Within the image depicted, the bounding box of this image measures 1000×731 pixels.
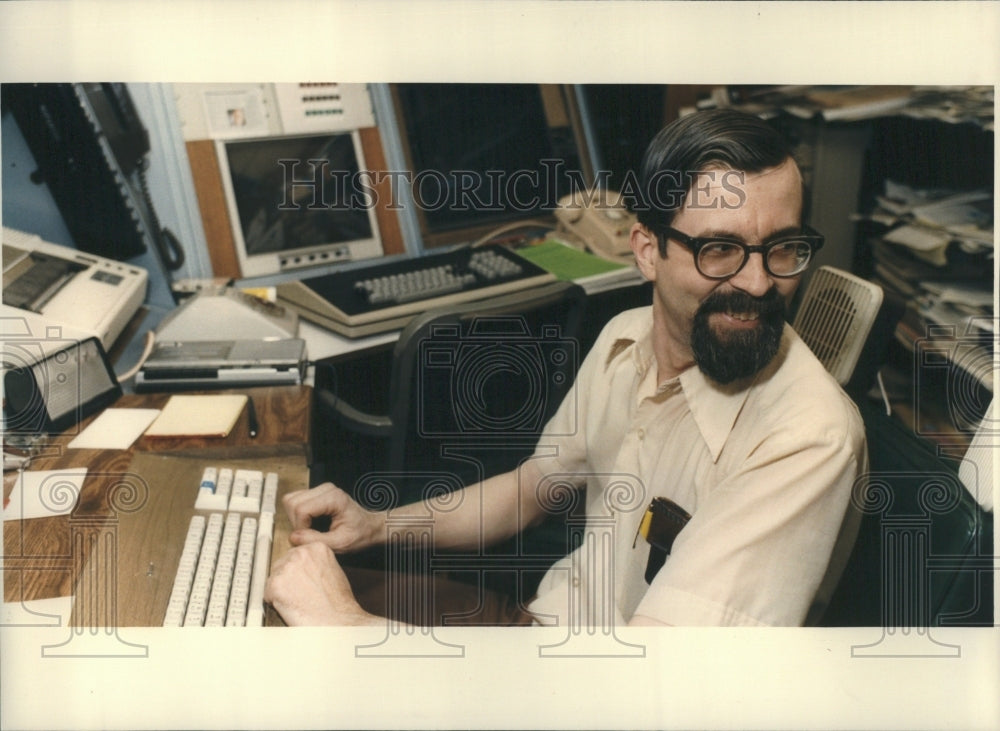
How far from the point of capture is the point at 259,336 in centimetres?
158

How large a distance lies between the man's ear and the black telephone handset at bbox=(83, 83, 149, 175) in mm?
915

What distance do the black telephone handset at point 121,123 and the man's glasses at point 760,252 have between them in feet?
3.36

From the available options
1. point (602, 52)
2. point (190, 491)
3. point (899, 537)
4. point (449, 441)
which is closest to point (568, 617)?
point (449, 441)

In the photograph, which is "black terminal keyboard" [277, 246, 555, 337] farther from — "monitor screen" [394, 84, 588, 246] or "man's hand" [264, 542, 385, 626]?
"man's hand" [264, 542, 385, 626]

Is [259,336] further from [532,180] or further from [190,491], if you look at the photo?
[532,180]

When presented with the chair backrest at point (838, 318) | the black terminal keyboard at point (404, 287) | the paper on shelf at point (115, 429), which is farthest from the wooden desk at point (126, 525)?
the chair backrest at point (838, 318)

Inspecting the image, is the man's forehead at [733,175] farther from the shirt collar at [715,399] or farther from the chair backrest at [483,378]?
the chair backrest at [483,378]

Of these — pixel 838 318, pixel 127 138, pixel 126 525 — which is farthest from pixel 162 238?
pixel 838 318

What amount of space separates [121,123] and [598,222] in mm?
954

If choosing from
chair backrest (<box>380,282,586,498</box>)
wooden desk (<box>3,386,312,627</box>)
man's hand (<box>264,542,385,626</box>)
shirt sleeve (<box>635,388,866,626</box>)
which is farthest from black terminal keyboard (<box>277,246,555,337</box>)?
shirt sleeve (<box>635,388,866,626</box>)

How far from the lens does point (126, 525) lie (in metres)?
1.17

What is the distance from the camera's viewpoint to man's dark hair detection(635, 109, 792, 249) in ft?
3.44

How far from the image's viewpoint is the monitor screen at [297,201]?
1.52m

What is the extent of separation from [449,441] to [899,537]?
2.26 ft
